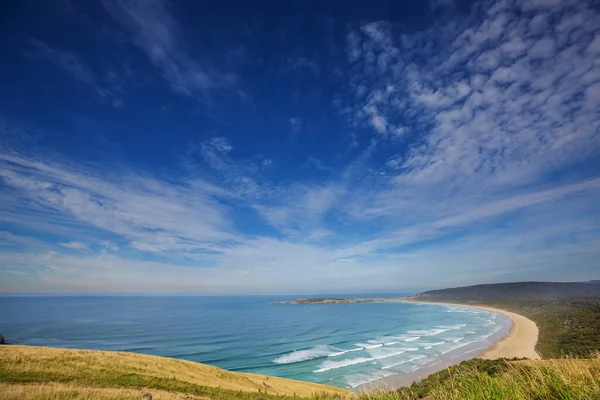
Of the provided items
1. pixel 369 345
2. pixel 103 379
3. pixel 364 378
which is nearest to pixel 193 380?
pixel 103 379

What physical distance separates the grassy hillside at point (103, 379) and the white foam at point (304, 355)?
55.9 feet

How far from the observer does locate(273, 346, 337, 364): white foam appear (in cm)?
4062

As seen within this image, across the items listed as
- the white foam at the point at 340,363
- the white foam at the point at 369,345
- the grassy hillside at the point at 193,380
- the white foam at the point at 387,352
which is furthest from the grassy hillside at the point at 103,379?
the white foam at the point at 369,345

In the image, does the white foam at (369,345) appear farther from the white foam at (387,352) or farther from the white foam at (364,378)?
the white foam at (364,378)

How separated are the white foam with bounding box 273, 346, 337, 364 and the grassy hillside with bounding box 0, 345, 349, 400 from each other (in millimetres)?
17046

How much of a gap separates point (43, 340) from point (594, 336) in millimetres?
94502

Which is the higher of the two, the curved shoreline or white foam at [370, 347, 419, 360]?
the curved shoreline

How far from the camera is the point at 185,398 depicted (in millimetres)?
14766

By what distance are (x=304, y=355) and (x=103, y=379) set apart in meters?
33.0

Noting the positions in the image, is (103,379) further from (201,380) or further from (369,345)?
(369,345)

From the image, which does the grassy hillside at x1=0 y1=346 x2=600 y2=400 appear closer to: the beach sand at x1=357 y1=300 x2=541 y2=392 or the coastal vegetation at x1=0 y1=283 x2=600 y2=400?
the coastal vegetation at x1=0 y1=283 x2=600 y2=400

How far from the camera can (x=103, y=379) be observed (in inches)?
649

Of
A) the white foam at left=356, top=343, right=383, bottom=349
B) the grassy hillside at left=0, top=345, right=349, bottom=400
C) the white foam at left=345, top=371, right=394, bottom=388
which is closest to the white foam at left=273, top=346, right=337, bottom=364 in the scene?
the white foam at left=356, top=343, right=383, bottom=349

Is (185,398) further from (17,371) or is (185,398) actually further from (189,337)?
(189,337)
